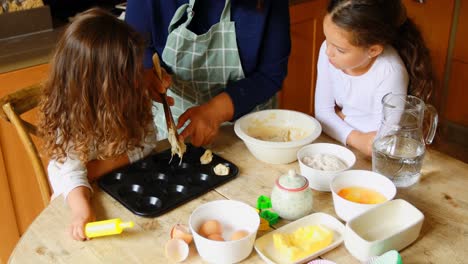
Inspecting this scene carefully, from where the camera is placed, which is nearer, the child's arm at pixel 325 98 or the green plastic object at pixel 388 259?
the green plastic object at pixel 388 259

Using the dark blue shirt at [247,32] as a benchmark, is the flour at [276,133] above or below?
below

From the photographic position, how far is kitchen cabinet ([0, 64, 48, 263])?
6.17 feet

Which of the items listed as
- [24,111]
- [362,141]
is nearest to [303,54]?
[362,141]

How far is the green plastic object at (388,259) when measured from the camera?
89 centimetres

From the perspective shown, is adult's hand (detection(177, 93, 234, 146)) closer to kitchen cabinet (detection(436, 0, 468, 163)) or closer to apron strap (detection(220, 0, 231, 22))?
apron strap (detection(220, 0, 231, 22))

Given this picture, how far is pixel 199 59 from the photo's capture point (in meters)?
1.46

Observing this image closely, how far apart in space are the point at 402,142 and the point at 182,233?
0.57 m

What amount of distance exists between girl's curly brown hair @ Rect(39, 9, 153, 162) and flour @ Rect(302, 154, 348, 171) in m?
0.40

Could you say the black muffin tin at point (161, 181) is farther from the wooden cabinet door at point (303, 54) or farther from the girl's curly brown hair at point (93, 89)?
the wooden cabinet door at point (303, 54)

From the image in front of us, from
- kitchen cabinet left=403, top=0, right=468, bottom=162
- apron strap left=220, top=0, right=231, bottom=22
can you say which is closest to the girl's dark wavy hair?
apron strap left=220, top=0, right=231, bottom=22

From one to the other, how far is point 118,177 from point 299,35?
169cm

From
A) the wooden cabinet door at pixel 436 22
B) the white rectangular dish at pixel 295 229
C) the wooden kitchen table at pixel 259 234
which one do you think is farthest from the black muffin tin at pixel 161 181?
the wooden cabinet door at pixel 436 22

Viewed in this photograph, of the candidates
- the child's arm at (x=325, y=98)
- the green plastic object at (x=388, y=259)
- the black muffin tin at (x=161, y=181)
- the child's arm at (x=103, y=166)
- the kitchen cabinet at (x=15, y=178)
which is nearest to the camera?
the green plastic object at (x=388, y=259)

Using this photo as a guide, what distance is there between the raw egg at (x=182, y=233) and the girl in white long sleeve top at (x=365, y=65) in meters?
0.53
